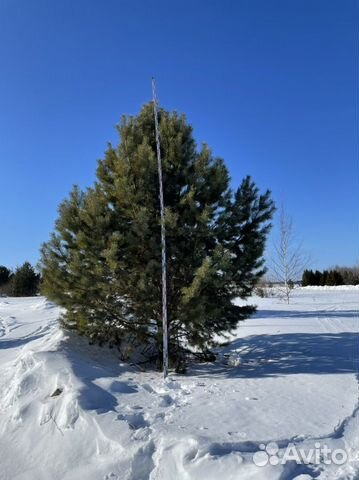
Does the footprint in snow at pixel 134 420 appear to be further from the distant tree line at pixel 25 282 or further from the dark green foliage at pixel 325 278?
the dark green foliage at pixel 325 278

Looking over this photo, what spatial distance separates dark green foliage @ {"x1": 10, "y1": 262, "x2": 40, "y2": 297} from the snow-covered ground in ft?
86.0

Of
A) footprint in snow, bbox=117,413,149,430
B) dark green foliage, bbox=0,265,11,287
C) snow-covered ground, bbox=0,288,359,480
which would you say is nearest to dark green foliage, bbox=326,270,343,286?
dark green foliage, bbox=0,265,11,287

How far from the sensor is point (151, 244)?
6.77 metres

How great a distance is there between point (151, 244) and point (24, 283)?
28494 millimetres

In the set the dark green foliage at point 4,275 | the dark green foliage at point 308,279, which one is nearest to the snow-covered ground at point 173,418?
the dark green foliage at point 4,275

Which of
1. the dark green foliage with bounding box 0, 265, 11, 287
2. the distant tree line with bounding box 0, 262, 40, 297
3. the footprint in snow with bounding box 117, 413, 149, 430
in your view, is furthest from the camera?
the dark green foliage with bounding box 0, 265, 11, 287

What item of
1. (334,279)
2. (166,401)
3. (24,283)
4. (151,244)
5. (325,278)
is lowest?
(166,401)

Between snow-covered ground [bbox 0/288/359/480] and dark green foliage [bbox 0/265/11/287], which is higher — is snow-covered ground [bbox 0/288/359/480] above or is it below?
below

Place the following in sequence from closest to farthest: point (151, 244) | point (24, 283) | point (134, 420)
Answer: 1. point (134, 420)
2. point (151, 244)
3. point (24, 283)

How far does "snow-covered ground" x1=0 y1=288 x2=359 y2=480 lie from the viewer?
345 cm

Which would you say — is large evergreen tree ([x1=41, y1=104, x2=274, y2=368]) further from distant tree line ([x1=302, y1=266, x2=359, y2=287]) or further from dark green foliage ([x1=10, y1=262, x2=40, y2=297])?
distant tree line ([x1=302, y1=266, x2=359, y2=287])

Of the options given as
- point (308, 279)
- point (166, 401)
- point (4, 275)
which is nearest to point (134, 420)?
point (166, 401)

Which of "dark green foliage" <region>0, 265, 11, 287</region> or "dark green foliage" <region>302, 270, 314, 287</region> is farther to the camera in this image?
"dark green foliage" <region>302, 270, 314, 287</region>

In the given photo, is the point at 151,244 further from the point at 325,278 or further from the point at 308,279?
the point at 308,279
